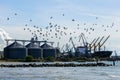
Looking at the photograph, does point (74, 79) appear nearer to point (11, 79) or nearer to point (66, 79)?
point (66, 79)

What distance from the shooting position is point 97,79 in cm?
9750

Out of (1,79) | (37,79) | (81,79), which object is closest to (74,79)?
(81,79)

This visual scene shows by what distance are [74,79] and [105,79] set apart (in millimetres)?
7037

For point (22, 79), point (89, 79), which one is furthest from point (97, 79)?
point (22, 79)

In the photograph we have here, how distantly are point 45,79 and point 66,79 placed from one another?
4244 mm

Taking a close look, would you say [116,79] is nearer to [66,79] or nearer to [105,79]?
[105,79]

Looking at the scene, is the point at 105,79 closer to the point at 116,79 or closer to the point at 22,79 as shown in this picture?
the point at 116,79

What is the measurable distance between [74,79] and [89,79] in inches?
125

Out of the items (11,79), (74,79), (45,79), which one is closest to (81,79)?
(74,79)

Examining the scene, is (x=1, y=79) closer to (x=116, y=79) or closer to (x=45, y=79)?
(x=45, y=79)

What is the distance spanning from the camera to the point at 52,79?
312ft

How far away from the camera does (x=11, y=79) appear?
9450 cm

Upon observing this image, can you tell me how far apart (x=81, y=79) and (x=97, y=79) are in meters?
3.56

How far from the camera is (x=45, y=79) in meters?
95.6
